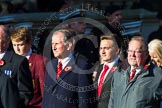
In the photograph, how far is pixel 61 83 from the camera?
769cm

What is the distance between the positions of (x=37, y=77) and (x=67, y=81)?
687mm

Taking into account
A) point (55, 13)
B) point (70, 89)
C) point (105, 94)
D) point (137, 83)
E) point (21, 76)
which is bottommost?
point (105, 94)

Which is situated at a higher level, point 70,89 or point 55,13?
point 55,13

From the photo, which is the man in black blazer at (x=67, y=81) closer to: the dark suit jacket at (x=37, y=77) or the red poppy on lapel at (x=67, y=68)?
the red poppy on lapel at (x=67, y=68)

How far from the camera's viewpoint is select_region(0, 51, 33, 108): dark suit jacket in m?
7.02

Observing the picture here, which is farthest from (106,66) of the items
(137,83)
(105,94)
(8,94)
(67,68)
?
(8,94)

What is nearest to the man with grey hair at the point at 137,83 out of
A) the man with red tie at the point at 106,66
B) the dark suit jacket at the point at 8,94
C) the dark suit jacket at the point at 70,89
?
the dark suit jacket at the point at 70,89

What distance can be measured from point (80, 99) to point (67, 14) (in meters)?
4.52

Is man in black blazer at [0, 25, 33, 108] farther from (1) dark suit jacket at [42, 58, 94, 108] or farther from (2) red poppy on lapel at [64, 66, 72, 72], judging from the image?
(2) red poppy on lapel at [64, 66, 72, 72]

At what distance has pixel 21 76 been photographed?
7016mm

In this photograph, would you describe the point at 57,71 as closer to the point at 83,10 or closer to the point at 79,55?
the point at 79,55

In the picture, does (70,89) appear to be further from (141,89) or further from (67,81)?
(141,89)

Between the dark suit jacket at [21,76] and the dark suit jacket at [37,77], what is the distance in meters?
1.01

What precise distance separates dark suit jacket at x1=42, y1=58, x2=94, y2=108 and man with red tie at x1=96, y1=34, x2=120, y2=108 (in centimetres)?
22
